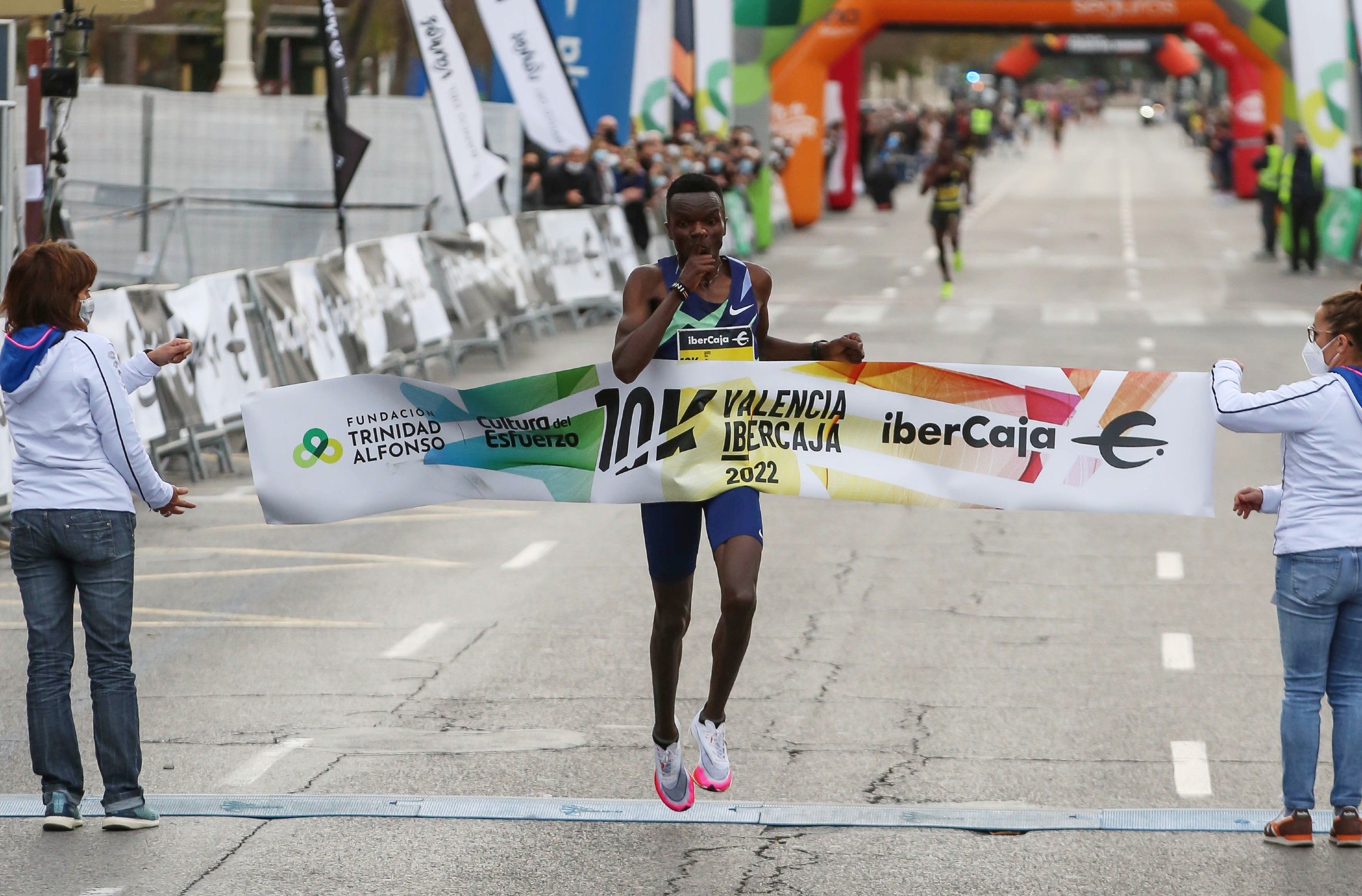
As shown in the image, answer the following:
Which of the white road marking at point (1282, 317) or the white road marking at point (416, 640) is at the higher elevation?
the white road marking at point (416, 640)

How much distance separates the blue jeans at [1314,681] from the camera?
Answer: 6.01 metres

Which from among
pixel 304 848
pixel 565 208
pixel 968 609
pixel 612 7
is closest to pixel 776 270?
pixel 612 7

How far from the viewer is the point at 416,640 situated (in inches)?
362

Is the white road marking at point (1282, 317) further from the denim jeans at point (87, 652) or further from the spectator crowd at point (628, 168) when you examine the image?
the denim jeans at point (87, 652)

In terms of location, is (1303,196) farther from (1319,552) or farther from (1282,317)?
(1319,552)

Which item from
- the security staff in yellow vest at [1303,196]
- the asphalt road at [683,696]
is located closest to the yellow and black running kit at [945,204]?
the security staff in yellow vest at [1303,196]

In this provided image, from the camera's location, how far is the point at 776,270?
33.8 m

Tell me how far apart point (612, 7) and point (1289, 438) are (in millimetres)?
25848

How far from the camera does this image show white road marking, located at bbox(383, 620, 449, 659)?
893 cm

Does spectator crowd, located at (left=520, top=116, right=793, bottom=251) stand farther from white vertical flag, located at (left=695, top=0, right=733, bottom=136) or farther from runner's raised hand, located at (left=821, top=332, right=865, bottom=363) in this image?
runner's raised hand, located at (left=821, top=332, right=865, bottom=363)

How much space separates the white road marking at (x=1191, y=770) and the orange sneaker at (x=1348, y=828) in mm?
701

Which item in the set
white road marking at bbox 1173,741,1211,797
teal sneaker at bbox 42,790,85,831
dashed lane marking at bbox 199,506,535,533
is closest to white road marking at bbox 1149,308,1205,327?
dashed lane marking at bbox 199,506,535,533

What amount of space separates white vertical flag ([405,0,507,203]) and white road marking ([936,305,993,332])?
239 inches

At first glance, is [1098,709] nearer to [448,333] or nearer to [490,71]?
[448,333]
